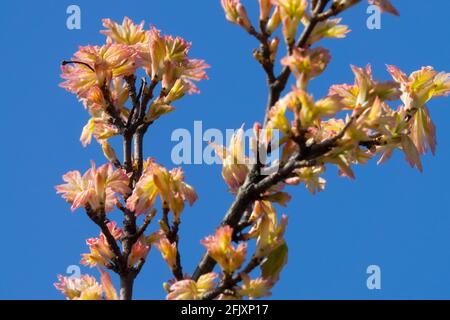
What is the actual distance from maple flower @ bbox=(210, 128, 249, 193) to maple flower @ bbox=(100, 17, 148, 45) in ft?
3.29

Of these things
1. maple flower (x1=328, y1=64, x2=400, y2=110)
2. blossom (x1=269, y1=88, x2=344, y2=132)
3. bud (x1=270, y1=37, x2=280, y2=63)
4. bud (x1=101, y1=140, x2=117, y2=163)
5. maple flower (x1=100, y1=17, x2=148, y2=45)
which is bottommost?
blossom (x1=269, y1=88, x2=344, y2=132)

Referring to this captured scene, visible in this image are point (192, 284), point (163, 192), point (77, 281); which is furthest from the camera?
point (77, 281)

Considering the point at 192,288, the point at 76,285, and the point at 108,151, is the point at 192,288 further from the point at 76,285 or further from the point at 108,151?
the point at 108,151

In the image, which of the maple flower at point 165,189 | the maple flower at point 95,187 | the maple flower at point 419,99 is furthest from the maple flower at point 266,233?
the maple flower at point 419,99

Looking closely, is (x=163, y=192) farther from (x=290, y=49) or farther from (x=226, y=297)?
Answer: (x=290, y=49)

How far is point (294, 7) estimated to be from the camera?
2.90 m

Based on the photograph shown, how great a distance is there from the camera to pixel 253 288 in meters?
2.86

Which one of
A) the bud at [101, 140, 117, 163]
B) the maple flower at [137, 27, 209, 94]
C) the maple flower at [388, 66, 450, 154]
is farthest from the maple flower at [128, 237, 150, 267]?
the maple flower at [388, 66, 450, 154]

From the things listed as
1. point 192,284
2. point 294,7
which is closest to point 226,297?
point 192,284

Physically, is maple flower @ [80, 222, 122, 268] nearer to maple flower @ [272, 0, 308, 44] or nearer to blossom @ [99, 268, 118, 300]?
blossom @ [99, 268, 118, 300]

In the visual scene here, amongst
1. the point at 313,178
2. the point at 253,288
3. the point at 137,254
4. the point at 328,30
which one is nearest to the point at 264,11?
the point at 328,30

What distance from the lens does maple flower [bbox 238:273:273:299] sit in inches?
112

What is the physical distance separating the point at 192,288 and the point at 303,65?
2.76 feet
